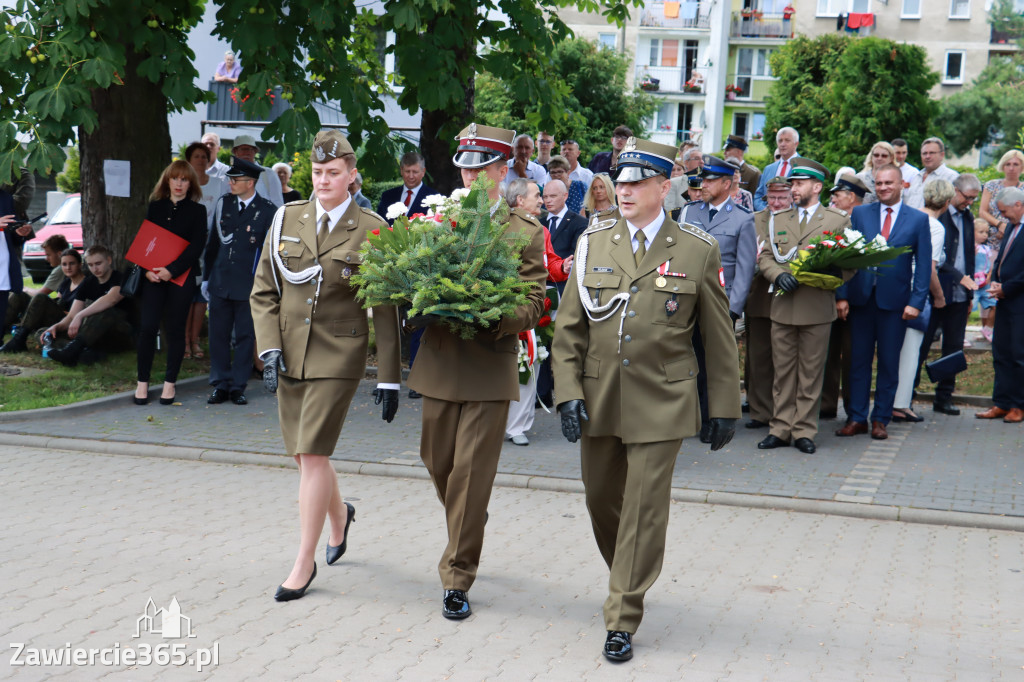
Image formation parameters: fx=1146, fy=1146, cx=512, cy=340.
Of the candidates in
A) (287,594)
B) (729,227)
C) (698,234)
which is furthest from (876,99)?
(287,594)

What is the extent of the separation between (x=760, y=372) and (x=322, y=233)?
600cm

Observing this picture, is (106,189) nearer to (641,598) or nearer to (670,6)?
(641,598)

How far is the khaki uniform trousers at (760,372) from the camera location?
10742 mm

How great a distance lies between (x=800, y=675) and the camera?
16.0 feet

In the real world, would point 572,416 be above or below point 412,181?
below

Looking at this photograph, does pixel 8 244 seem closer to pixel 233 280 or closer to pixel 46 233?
pixel 233 280

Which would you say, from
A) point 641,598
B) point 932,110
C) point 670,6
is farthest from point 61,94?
point 670,6

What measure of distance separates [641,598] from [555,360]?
1.14 meters

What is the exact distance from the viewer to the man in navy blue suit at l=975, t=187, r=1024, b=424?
37.1 feet

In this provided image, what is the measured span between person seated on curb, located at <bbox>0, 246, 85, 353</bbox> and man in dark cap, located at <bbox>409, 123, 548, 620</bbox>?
8679mm

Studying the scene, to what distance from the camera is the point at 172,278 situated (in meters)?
11.1

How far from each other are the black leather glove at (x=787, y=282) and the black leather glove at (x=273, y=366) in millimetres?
5310

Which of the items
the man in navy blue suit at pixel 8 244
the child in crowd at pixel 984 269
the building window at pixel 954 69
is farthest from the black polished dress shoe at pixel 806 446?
the building window at pixel 954 69

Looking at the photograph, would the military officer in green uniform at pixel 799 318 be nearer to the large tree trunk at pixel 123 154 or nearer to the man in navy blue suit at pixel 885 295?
the man in navy blue suit at pixel 885 295
